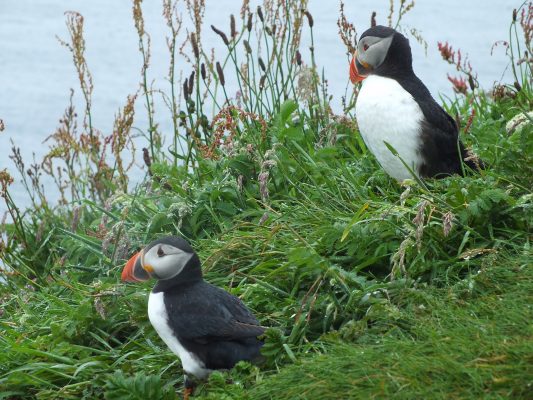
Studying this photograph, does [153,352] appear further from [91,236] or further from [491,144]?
[491,144]

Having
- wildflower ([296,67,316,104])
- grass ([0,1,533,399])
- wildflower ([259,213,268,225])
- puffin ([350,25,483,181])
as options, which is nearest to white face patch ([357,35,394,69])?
puffin ([350,25,483,181])

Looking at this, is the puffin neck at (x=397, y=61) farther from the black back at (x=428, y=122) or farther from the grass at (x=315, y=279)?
the grass at (x=315, y=279)

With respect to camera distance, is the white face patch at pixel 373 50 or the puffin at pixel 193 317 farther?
the white face patch at pixel 373 50

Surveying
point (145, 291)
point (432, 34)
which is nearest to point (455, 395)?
point (145, 291)

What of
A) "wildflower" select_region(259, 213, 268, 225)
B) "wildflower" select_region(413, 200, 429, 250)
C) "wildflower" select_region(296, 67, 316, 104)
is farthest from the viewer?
"wildflower" select_region(296, 67, 316, 104)

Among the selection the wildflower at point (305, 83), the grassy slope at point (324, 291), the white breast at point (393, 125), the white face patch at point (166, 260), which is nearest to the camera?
the grassy slope at point (324, 291)

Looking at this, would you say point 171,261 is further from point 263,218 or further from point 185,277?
point 263,218

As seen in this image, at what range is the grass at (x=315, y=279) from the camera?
3.42 metres

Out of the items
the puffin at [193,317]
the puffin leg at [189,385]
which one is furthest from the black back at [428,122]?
the puffin leg at [189,385]

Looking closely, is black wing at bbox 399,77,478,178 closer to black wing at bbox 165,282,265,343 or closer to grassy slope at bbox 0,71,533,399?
grassy slope at bbox 0,71,533,399

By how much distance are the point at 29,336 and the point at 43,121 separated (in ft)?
18.4

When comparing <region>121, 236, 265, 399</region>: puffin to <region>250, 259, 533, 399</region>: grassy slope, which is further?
<region>121, 236, 265, 399</region>: puffin

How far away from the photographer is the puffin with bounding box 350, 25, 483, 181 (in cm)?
498

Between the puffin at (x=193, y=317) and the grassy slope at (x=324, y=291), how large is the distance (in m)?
0.09
